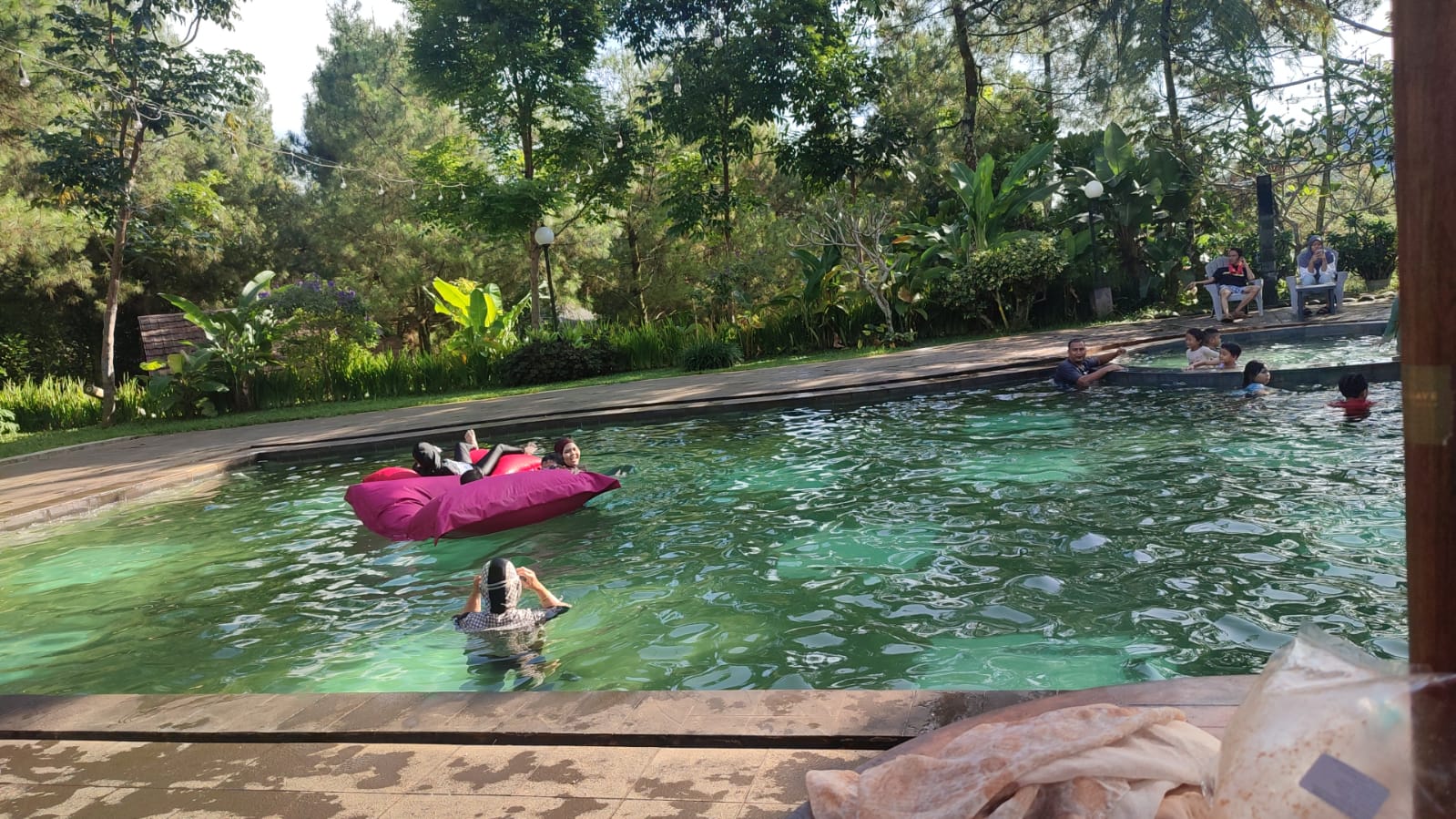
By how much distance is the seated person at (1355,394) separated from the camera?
27.3 ft

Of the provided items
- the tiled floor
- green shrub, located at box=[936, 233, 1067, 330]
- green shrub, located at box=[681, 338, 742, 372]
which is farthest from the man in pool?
the tiled floor

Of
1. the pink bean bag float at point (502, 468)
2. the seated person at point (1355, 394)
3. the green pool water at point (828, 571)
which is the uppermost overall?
the pink bean bag float at point (502, 468)

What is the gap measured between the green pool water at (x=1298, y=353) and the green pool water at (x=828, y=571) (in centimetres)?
273

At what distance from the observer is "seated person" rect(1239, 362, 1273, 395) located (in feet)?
31.8

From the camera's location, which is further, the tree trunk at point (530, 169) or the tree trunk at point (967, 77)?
the tree trunk at point (967, 77)

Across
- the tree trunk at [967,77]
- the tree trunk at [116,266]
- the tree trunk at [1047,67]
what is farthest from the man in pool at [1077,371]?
the tree trunk at [116,266]

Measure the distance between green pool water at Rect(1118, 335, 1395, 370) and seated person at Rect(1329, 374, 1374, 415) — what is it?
3.08m

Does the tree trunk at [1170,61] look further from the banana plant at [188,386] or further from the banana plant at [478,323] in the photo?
the banana plant at [188,386]

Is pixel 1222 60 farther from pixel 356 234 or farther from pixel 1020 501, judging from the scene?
pixel 356 234

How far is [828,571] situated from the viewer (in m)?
5.96

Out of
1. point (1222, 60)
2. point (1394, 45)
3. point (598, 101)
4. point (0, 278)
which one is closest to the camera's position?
point (1394, 45)

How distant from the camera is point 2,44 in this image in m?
16.9

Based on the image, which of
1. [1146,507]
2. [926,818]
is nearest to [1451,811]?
[926,818]

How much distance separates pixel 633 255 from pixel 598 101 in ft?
23.8
